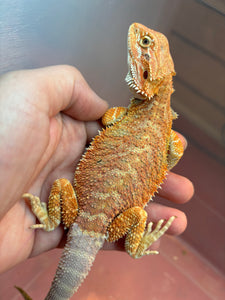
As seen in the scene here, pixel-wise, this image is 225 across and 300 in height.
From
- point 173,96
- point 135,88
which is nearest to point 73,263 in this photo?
point 135,88

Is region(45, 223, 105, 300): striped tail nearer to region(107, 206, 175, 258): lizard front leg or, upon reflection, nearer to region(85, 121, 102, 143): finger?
region(107, 206, 175, 258): lizard front leg

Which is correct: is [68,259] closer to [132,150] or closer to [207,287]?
[132,150]

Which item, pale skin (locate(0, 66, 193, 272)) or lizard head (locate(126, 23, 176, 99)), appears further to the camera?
lizard head (locate(126, 23, 176, 99))

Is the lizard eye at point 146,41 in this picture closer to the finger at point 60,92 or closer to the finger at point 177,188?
the finger at point 60,92

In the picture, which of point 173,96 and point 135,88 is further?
point 173,96

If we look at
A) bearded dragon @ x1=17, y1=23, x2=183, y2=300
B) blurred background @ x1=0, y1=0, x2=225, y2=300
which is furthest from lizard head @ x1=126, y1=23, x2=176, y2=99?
blurred background @ x1=0, y1=0, x2=225, y2=300

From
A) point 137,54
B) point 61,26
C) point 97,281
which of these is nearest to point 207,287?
point 97,281

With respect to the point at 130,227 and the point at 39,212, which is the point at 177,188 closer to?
the point at 130,227
